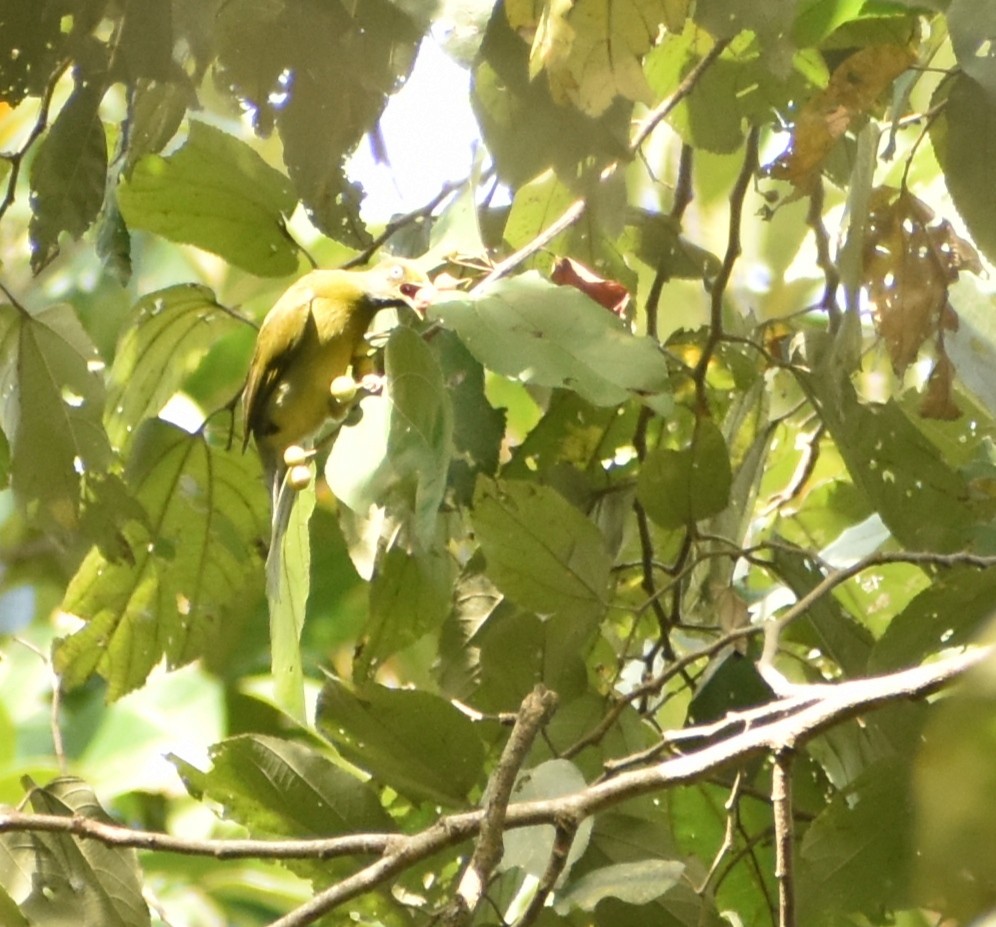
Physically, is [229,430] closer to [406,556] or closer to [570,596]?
[406,556]

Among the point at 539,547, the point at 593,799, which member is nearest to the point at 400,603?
the point at 539,547

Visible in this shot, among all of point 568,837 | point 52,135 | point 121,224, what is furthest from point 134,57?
point 568,837

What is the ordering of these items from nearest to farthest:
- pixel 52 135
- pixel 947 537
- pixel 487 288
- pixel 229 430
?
1. pixel 487 288
2. pixel 52 135
3. pixel 947 537
4. pixel 229 430

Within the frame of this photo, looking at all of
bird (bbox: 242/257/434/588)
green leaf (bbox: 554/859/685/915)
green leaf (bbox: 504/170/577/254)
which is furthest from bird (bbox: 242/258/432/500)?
green leaf (bbox: 554/859/685/915)

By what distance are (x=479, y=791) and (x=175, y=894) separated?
4.34 ft

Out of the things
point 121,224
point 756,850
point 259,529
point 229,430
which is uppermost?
point 121,224

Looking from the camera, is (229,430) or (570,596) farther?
(229,430)

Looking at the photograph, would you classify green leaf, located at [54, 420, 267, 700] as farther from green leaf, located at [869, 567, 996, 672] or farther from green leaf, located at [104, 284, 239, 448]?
green leaf, located at [869, 567, 996, 672]

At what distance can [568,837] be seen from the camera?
A: 76 cm

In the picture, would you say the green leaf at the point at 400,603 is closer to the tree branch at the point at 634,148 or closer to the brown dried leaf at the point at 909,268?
the tree branch at the point at 634,148

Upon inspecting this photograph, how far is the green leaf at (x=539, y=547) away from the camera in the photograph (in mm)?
1120

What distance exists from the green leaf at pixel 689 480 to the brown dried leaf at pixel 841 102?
0.26 metres

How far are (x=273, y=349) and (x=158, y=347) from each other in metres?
0.13

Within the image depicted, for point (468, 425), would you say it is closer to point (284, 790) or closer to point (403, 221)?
point (403, 221)
